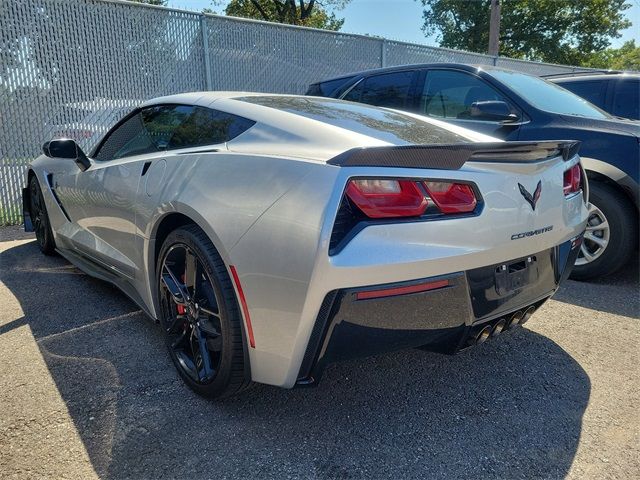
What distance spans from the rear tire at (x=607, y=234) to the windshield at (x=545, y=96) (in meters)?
0.72

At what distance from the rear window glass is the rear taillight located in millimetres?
266

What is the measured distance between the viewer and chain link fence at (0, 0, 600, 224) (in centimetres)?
595

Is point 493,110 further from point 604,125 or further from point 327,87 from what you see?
point 327,87

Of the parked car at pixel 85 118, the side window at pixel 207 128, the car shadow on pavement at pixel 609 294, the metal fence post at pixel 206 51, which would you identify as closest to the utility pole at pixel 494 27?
the metal fence post at pixel 206 51

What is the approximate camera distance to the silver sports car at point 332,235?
160cm

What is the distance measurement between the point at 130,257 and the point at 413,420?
174cm

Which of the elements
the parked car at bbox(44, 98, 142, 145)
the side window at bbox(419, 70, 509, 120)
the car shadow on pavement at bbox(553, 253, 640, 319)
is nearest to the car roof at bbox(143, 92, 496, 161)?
the car shadow on pavement at bbox(553, 253, 640, 319)

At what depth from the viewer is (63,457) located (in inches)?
70.6

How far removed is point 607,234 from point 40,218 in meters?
4.86

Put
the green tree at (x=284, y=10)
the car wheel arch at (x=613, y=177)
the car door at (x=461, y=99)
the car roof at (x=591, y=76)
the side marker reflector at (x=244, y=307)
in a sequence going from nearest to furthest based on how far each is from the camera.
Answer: the side marker reflector at (x=244, y=307), the car wheel arch at (x=613, y=177), the car door at (x=461, y=99), the car roof at (x=591, y=76), the green tree at (x=284, y=10)

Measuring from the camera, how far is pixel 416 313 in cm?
169

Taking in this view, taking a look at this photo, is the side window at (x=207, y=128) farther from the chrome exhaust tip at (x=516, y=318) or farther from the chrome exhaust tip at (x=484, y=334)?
the chrome exhaust tip at (x=516, y=318)

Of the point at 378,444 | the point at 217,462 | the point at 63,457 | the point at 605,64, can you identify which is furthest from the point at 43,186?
the point at 605,64

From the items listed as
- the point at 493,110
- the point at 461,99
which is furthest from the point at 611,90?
the point at 493,110
